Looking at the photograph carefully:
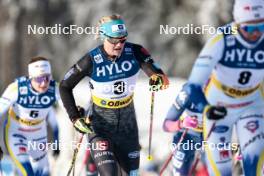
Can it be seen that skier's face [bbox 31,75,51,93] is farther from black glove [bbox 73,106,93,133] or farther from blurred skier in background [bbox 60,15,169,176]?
Answer: black glove [bbox 73,106,93,133]

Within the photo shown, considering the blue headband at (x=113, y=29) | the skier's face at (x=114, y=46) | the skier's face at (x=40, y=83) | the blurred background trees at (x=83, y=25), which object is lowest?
the skier's face at (x=40, y=83)

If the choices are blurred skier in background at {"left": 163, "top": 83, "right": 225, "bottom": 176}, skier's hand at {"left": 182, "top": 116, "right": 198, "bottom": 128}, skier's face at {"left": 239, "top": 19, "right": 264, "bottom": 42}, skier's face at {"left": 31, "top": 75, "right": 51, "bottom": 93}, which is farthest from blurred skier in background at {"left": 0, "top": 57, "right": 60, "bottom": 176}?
skier's face at {"left": 239, "top": 19, "right": 264, "bottom": 42}

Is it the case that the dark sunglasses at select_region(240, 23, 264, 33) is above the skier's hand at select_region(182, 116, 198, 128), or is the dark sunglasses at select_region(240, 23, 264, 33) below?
above

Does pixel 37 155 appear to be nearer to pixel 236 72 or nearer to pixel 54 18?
pixel 236 72

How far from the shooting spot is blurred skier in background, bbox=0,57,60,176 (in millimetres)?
13930

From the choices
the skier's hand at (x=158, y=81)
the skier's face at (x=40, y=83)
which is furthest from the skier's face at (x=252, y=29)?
the skier's face at (x=40, y=83)

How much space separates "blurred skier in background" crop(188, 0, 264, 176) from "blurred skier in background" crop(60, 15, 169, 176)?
862 mm

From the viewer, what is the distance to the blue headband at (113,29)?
1138 centimetres

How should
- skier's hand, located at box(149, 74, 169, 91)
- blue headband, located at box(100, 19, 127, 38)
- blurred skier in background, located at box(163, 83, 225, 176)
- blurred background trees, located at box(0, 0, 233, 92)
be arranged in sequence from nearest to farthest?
blue headband, located at box(100, 19, 127, 38) < skier's hand, located at box(149, 74, 169, 91) < blurred skier in background, located at box(163, 83, 225, 176) < blurred background trees, located at box(0, 0, 233, 92)

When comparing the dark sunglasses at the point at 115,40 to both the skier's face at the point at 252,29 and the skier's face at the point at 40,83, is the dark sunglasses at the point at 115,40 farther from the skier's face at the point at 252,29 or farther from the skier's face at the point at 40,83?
the skier's face at the point at 40,83

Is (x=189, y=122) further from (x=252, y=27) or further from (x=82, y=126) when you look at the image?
(x=252, y=27)

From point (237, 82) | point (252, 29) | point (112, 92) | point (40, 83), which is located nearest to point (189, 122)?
point (112, 92)

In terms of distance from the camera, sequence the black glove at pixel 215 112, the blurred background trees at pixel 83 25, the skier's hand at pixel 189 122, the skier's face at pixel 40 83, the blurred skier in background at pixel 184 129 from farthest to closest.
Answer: the blurred background trees at pixel 83 25 < the skier's face at pixel 40 83 < the blurred skier in background at pixel 184 129 < the skier's hand at pixel 189 122 < the black glove at pixel 215 112

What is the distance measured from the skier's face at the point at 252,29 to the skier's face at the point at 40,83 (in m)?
3.79
